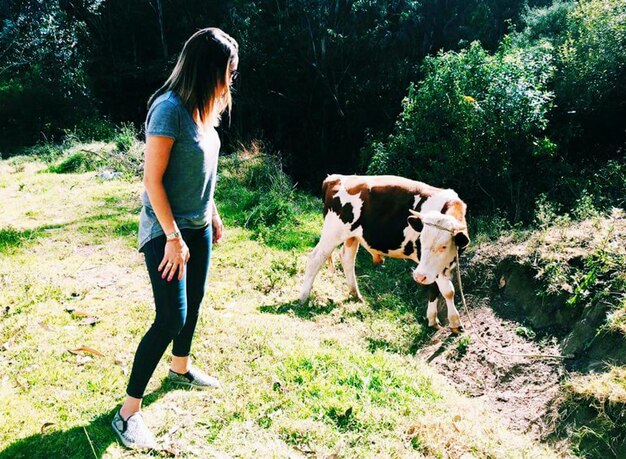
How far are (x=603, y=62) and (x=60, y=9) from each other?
2036cm

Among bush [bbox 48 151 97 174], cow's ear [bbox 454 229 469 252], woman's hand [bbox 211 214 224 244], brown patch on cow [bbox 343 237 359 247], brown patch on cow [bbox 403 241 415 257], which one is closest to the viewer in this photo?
woman's hand [bbox 211 214 224 244]

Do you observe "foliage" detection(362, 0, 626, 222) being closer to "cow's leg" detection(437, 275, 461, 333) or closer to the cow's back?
the cow's back

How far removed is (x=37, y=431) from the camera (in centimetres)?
309

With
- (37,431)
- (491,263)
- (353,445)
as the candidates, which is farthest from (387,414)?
(491,263)

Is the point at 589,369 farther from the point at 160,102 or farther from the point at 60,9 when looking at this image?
the point at 60,9

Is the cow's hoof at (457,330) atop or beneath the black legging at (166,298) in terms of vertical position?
beneath

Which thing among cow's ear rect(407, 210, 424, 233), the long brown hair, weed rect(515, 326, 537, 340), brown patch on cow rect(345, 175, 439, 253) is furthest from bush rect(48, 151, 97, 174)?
weed rect(515, 326, 537, 340)

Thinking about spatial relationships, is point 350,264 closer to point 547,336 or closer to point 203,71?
point 547,336

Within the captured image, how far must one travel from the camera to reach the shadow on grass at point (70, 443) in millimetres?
2908

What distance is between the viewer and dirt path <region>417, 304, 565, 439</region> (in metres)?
3.95

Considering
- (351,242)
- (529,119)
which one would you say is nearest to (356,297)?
(351,242)

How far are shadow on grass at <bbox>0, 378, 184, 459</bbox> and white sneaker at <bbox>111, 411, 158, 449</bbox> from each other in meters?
0.08

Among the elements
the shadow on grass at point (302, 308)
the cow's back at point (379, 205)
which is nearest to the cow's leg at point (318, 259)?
the shadow on grass at point (302, 308)

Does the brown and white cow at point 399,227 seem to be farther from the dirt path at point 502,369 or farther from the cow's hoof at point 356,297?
the dirt path at point 502,369
